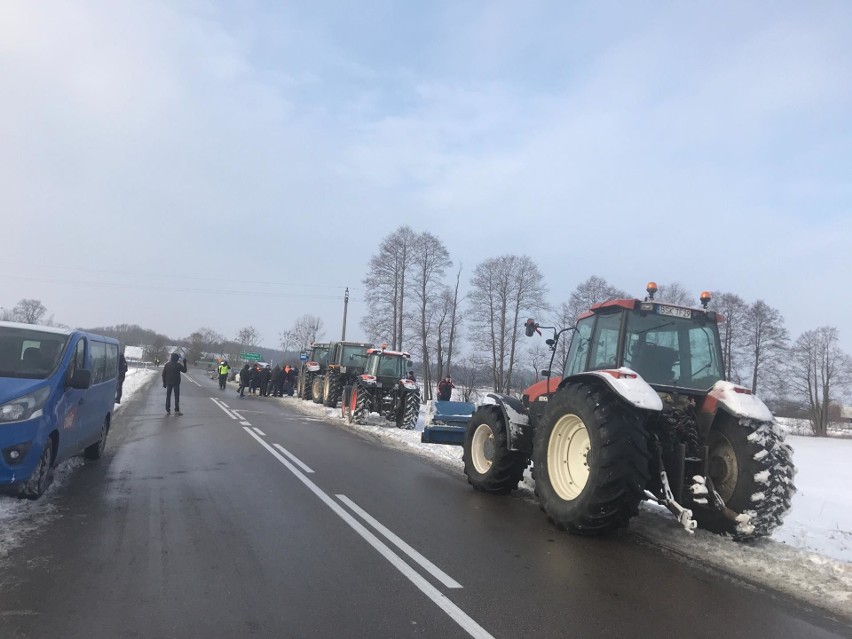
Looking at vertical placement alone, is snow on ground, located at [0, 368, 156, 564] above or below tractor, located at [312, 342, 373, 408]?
below

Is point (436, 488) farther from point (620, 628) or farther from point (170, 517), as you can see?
point (620, 628)

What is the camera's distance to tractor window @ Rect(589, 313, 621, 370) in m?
6.98

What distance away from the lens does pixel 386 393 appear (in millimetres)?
19375

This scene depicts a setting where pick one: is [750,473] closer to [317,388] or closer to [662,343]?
[662,343]

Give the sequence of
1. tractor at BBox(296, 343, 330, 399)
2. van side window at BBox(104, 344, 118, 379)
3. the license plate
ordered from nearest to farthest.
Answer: the license plate
van side window at BBox(104, 344, 118, 379)
tractor at BBox(296, 343, 330, 399)

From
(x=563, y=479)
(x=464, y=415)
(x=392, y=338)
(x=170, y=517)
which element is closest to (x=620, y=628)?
(x=563, y=479)

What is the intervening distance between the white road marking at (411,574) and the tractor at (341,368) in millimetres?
16440

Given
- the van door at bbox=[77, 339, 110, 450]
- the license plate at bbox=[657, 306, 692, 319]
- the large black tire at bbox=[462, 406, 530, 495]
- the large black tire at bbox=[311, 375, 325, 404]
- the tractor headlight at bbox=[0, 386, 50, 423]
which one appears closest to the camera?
the tractor headlight at bbox=[0, 386, 50, 423]

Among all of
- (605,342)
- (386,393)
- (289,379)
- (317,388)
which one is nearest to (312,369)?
(317,388)

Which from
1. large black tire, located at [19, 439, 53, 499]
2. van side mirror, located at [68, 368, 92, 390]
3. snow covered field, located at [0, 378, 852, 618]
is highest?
van side mirror, located at [68, 368, 92, 390]

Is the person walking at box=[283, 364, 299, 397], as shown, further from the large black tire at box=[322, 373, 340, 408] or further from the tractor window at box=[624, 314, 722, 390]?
the tractor window at box=[624, 314, 722, 390]

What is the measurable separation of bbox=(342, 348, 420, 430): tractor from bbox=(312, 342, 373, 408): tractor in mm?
3424

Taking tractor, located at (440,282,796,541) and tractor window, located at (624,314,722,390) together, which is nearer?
tractor, located at (440,282,796,541)

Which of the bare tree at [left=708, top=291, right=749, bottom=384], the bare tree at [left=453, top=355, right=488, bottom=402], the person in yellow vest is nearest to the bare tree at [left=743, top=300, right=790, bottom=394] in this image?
the bare tree at [left=708, top=291, right=749, bottom=384]
